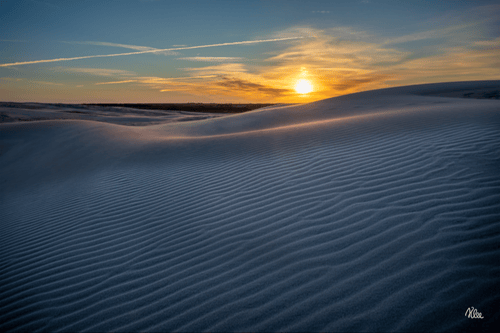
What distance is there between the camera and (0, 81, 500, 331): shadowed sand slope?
1916 millimetres

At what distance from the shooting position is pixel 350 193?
3375mm

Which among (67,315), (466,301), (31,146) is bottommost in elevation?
(67,315)

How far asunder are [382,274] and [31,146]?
38.4 feet

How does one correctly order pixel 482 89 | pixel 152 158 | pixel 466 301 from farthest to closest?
pixel 482 89 < pixel 152 158 < pixel 466 301

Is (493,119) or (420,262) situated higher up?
(493,119)

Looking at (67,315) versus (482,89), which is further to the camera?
(482,89)

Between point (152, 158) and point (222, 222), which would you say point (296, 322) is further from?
point (152, 158)

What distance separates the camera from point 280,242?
8.89ft

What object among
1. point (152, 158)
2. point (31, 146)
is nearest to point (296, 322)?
point (152, 158)

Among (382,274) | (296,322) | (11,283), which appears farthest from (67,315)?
(382,274)

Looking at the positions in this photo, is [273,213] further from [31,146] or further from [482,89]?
[482,89]

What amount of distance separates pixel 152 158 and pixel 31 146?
5.81 meters

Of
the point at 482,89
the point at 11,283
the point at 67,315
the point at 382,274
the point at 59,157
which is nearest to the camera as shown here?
the point at 382,274

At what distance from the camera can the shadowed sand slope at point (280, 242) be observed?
6.29 ft
